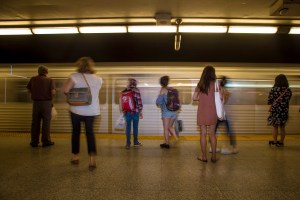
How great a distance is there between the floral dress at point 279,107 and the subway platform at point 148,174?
684mm

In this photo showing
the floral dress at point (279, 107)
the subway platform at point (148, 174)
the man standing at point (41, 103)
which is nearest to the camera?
the subway platform at point (148, 174)

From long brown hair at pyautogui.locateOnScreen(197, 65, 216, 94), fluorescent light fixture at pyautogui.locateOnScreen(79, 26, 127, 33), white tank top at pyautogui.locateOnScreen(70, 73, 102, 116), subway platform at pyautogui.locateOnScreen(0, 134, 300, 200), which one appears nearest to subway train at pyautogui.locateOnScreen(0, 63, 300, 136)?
fluorescent light fixture at pyautogui.locateOnScreen(79, 26, 127, 33)

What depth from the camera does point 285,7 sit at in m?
5.84

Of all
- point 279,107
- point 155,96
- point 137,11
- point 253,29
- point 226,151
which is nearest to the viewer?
point 226,151

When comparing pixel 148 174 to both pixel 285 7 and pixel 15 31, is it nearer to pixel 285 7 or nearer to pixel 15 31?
pixel 285 7

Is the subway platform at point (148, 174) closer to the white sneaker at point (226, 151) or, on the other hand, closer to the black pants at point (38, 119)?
the white sneaker at point (226, 151)

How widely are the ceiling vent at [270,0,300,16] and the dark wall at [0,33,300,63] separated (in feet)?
6.70

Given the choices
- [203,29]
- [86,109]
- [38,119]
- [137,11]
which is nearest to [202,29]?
[203,29]

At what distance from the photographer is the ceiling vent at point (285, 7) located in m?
5.67

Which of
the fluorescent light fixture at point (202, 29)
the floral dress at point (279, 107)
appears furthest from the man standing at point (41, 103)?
the floral dress at point (279, 107)

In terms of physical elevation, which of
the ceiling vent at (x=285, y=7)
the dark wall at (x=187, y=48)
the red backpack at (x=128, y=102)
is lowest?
the red backpack at (x=128, y=102)

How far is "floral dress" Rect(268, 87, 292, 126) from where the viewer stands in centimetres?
733

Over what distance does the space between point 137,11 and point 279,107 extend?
380cm

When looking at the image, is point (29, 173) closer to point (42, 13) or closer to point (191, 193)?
point (191, 193)
